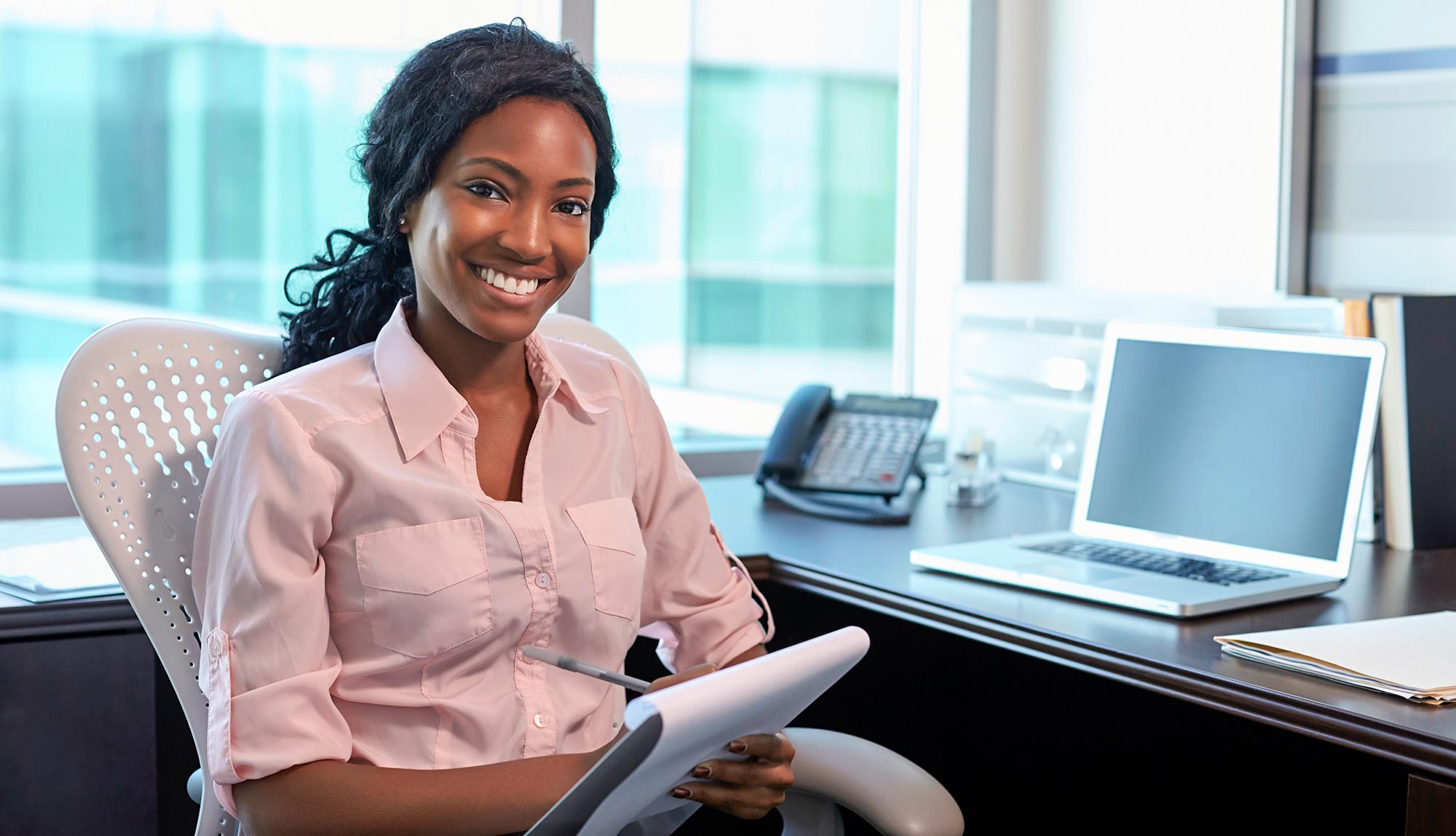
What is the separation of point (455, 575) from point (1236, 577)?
852 millimetres

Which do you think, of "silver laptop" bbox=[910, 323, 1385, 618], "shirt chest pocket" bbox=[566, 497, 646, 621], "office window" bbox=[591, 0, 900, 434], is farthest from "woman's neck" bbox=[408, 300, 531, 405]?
"office window" bbox=[591, 0, 900, 434]

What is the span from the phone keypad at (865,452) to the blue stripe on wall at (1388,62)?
0.86 metres

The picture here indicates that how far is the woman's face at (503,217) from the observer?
49.6 inches

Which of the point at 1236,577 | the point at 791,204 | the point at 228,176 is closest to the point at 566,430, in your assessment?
the point at 1236,577

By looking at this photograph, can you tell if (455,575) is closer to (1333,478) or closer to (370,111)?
(370,111)

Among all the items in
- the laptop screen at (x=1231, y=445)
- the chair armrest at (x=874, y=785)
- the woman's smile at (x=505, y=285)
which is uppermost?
the woman's smile at (x=505, y=285)

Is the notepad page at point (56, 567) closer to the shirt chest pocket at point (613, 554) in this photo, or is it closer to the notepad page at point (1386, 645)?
the shirt chest pocket at point (613, 554)

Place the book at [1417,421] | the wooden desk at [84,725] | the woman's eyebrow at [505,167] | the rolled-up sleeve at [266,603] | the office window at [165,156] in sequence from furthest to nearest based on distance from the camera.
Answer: the office window at [165,156], the book at [1417,421], the wooden desk at [84,725], the woman's eyebrow at [505,167], the rolled-up sleeve at [266,603]

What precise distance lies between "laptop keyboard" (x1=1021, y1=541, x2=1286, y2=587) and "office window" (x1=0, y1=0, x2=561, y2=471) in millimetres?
1143

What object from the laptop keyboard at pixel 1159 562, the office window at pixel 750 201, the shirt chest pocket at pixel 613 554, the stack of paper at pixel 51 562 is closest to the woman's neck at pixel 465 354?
the shirt chest pocket at pixel 613 554

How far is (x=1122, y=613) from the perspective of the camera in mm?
1472

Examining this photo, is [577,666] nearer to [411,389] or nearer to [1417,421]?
[411,389]

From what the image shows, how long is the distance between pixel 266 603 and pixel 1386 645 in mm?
990

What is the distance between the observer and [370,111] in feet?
4.43
